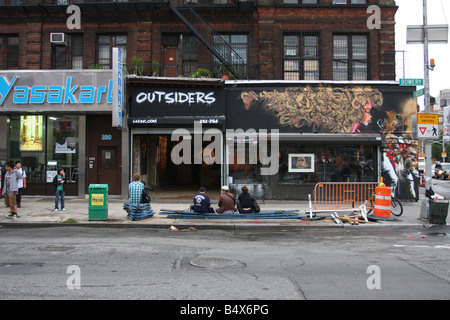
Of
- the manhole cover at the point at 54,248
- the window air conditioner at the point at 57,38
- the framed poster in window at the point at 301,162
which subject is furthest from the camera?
the window air conditioner at the point at 57,38

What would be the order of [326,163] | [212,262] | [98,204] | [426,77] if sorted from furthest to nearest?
[326,163] < [426,77] < [98,204] < [212,262]

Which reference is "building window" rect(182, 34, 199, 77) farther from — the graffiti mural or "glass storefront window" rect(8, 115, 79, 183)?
"glass storefront window" rect(8, 115, 79, 183)

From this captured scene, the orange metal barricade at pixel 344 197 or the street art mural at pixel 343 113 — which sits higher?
the street art mural at pixel 343 113

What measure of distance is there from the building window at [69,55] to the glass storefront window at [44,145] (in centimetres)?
258

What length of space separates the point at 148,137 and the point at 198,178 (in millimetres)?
6193

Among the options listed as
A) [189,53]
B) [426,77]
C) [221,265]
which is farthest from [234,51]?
[221,265]

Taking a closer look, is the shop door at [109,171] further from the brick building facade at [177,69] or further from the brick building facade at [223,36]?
the brick building facade at [223,36]

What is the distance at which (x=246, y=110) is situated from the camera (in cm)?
1719

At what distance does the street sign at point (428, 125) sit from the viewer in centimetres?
1302

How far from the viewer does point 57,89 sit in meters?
16.9

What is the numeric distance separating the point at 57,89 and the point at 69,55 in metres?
2.33

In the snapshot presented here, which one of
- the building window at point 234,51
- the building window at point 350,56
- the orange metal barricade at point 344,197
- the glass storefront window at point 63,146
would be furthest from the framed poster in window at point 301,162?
the glass storefront window at point 63,146

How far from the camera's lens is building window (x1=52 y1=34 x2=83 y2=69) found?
1825 cm

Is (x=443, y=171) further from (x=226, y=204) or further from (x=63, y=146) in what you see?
(x=63, y=146)
